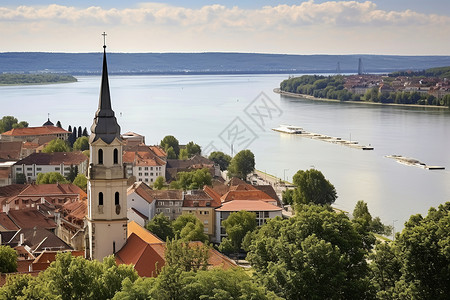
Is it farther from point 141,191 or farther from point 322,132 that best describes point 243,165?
point 322,132

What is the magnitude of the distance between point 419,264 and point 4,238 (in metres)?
9.33

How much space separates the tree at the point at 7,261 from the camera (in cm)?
1238

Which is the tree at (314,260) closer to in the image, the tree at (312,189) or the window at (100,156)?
the window at (100,156)

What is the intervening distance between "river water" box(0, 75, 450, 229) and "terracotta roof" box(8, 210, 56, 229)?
9194 millimetres

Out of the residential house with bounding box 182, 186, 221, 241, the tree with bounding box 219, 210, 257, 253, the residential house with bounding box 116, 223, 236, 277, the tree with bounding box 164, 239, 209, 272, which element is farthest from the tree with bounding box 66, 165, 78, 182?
the tree with bounding box 164, 239, 209, 272

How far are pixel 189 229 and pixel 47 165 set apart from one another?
12761mm

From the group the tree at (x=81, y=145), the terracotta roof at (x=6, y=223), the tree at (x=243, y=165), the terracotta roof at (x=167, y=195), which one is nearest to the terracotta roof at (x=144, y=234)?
the terracotta roof at (x=6, y=223)

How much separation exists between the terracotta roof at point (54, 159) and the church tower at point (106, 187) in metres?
17.0

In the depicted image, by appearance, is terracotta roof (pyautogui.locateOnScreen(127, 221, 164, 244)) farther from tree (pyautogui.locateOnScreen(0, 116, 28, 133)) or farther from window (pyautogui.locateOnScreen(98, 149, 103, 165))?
tree (pyautogui.locateOnScreen(0, 116, 28, 133))

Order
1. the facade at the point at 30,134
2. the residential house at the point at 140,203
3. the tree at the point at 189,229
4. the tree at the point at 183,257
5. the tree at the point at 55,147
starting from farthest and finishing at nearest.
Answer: the facade at the point at 30,134
the tree at the point at 55,147
the residential house at the point at 140,203
the tree at the point at 189,229
the tree at the point at 183,257

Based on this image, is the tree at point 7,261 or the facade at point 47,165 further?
the facade at point 47,165

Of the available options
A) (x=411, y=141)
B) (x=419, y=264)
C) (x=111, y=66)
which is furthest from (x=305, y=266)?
(x=111, y=66)

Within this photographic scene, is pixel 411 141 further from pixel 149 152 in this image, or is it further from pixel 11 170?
pixel 11 170

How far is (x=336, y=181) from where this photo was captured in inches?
1153
